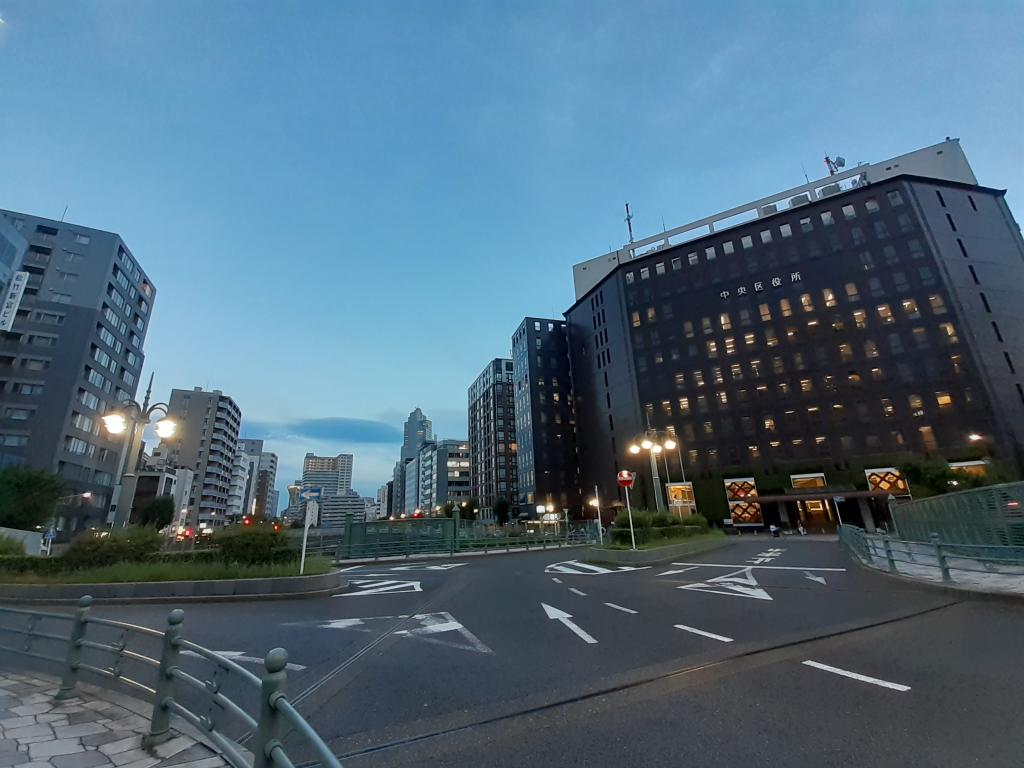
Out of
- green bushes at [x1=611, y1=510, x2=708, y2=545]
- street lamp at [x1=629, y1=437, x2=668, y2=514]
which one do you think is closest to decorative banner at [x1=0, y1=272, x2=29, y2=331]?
green bushes at [x1=611, y1=510, x2=708, y2=545]

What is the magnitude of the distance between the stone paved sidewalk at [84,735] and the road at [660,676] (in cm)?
127

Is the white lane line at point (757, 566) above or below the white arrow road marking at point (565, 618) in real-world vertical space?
below

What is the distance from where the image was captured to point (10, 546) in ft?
54.1

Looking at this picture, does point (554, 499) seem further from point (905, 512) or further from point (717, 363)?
point (905, 512)

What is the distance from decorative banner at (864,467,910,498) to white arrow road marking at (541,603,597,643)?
5510cm

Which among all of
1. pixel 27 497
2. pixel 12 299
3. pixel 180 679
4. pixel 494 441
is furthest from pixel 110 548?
pixel 494 441

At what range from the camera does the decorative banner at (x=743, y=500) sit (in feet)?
177

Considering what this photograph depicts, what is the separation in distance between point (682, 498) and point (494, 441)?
2088 inches

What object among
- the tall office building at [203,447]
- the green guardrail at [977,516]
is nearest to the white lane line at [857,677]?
the green guardrail at [977,516]

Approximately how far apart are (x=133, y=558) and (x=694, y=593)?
1801 centimetres

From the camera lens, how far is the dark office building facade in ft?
160

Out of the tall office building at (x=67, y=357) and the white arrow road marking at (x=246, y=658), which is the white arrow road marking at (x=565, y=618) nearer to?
→ the white arrow road marking at (x=246, y=658)

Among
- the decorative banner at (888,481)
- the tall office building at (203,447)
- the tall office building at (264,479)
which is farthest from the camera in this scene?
the tall office building at (264,479)

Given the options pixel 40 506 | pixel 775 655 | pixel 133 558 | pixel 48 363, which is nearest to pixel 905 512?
pixel 775 655
